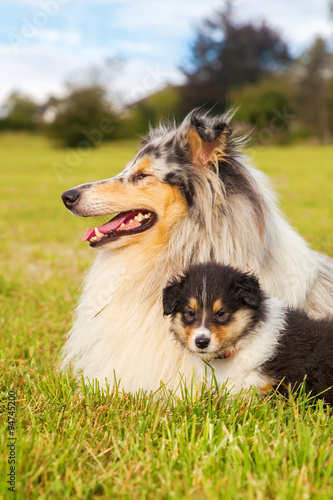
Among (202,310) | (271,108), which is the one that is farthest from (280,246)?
(271,108)

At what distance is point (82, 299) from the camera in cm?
397

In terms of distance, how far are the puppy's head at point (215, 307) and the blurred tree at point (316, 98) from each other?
157 feet

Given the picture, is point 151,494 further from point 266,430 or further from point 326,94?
point 326,94

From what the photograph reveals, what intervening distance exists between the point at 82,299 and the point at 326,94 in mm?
49799

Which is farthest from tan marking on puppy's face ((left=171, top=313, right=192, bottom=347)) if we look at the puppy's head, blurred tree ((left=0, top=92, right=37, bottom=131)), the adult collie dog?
blurred tree ((left=0, top=92, right=37, bottom=131))

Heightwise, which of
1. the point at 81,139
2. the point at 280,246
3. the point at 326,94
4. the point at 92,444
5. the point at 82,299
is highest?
the point at 326,94

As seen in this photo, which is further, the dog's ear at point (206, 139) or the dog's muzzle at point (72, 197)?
the dog's muzzle at point (72, 197)

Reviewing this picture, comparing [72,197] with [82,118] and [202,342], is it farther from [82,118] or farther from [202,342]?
[82,118]

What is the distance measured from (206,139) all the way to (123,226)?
82 cm

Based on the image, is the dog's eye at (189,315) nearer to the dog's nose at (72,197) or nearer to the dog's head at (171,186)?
the dog's head at (171,186)

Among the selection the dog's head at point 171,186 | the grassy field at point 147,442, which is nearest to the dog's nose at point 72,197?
the dog's head at point 171,186

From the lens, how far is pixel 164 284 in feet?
11.6

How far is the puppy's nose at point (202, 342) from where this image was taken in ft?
9.52

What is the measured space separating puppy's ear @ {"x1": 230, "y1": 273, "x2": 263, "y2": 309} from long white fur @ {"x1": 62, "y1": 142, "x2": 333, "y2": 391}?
0.42m
